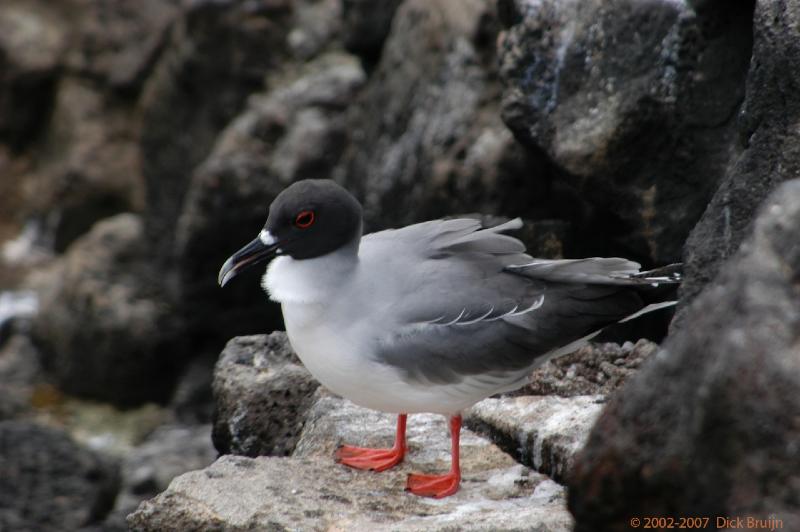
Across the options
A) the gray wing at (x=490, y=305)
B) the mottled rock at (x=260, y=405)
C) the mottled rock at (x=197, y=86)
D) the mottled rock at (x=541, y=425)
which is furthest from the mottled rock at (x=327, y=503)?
the mottled rock at (x=197, y=86)

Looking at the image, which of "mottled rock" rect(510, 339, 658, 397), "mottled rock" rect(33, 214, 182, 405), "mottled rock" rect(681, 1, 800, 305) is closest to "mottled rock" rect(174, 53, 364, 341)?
"mottled rock" rect(33, 214, 182, 405)

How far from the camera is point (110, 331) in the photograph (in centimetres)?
1294

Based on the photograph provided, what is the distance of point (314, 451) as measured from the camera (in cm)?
614

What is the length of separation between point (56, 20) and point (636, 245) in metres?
11.9

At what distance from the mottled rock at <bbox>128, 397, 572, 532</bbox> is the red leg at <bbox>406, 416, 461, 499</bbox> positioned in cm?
4

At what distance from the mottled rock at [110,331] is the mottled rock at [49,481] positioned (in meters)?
1.97

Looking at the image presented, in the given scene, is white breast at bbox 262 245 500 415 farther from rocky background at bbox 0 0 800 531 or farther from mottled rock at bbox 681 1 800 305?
mottled rock at bbox 681 1 800 305

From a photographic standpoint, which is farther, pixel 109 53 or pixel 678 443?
pixel 109 53

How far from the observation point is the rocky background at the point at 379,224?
3.57m

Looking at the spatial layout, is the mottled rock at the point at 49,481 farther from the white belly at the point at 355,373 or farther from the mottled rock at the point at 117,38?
the mottled rock at the point at 117,38

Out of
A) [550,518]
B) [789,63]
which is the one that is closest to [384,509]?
[550,518]

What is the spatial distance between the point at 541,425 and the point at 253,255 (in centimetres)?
171

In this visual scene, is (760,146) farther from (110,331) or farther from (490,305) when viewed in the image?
(110,331)

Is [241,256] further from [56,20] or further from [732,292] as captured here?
[56,20]
